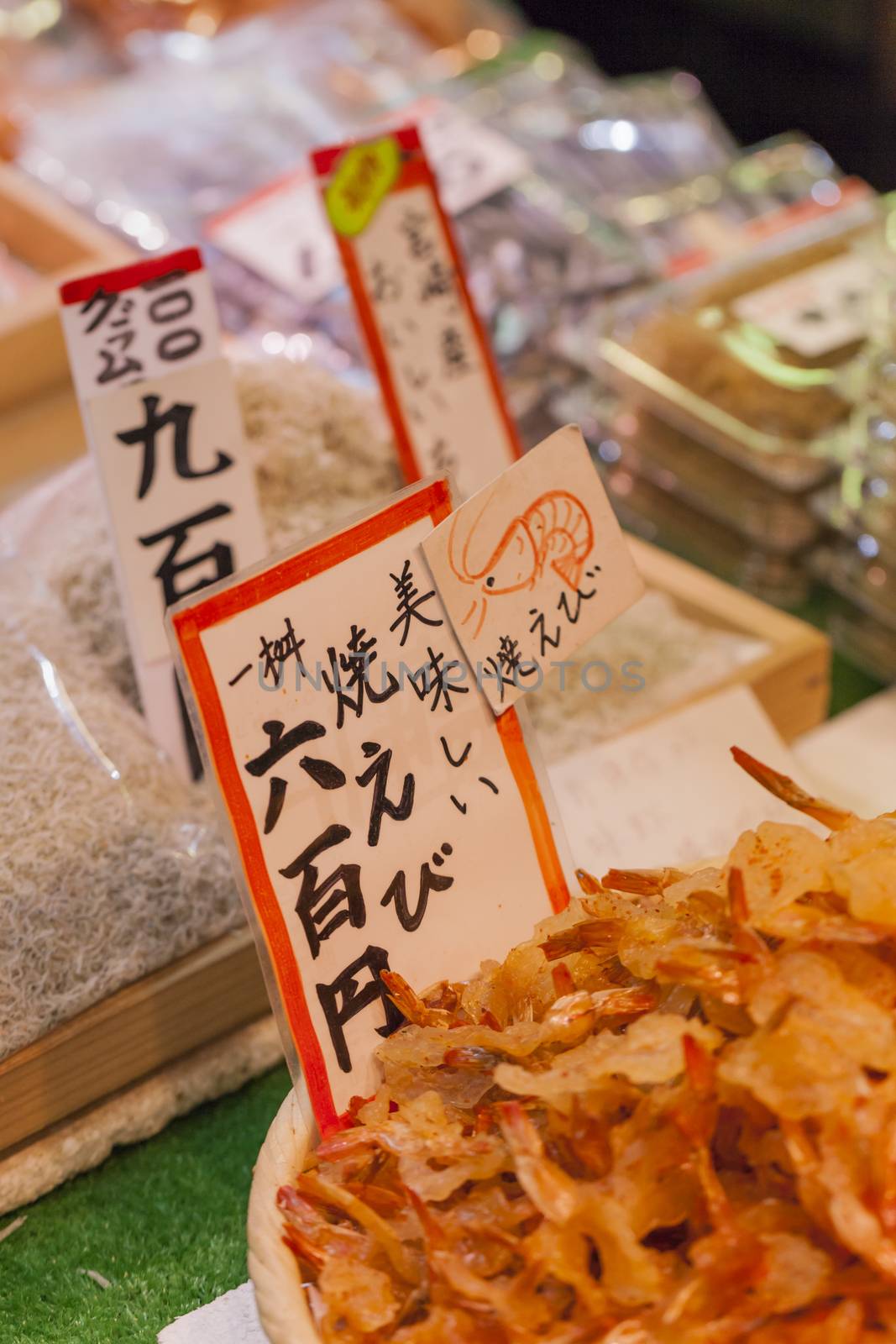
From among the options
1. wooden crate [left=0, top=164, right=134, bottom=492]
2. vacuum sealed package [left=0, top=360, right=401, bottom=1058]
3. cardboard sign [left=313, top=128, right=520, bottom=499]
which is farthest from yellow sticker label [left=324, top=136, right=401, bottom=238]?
wooden crate [left=0, top=164, right=134, bottom=492]

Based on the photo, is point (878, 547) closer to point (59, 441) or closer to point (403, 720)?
point (403, 720)

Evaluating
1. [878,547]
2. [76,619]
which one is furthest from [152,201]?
[878,547]

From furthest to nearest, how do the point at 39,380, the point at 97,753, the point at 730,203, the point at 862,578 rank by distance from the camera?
the point at 730,203, the point at 39,380, the point at 862,578, the point at 97,753

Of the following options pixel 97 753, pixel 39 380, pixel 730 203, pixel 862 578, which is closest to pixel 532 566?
pixel 97 753

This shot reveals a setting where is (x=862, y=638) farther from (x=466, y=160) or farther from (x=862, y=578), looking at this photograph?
(x=466, y=160)

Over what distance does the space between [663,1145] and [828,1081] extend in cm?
9

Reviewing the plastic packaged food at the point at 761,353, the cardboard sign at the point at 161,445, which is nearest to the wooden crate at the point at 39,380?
the cardboard sign at the point at 161,445

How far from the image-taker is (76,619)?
1244mm

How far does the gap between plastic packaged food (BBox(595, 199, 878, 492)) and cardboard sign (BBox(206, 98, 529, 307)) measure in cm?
41

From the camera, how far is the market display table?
0.87 meters

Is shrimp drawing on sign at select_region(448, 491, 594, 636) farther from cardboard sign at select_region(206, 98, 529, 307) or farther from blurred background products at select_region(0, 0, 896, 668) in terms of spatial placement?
cardboard sign at select_region(206, 98, 529, 307)

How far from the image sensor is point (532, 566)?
86 cm

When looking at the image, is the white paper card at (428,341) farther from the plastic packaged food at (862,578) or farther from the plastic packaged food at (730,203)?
the plastic packaged food at (730,203)

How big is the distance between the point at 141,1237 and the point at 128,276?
0.80 metres
